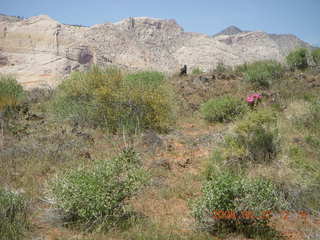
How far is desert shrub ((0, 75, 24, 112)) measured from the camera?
1161 cm

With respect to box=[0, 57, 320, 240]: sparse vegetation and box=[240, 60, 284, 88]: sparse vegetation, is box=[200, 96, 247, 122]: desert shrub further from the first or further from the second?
box=[240, 60, 284, 88]: sparse vegetation

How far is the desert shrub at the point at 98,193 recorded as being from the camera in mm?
3938

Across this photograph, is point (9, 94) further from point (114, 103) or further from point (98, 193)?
point (98, 193)

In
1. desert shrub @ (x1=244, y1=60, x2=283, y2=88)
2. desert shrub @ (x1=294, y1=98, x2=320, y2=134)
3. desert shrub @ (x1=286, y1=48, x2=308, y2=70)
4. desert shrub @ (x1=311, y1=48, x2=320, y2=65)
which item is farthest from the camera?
desert shrub @ (x1=311, y1=48, x2=320, y2=65)

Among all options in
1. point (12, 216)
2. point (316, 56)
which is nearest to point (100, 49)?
point (316, 56)

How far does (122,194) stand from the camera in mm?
4242

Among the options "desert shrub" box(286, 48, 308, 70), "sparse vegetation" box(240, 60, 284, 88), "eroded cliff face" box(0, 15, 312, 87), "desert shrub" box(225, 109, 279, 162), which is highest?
"eroded cliff face" box(0, 15, 312, 87)

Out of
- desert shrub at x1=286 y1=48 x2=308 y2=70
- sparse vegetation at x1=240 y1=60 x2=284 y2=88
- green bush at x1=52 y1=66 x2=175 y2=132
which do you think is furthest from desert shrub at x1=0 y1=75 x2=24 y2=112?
desert shrub at x1=286 y1=48 x2=308 y2=70

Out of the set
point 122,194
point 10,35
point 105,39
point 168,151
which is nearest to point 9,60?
point 10,35

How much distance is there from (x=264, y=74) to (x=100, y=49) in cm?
3729

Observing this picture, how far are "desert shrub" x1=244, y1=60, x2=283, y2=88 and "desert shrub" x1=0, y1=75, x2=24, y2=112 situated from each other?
481 inches

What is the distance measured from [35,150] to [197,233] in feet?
16.1

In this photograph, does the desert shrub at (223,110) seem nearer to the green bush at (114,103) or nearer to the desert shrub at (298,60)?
the green bush at (114,103)

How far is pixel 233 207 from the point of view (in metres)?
3.96
